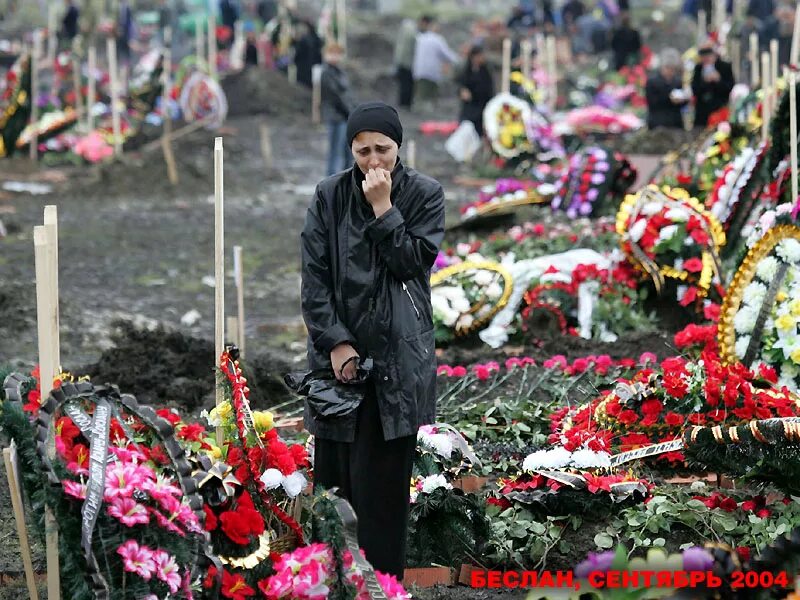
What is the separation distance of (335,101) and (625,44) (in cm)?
1236

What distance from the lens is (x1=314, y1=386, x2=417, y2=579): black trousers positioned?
16.2 ft

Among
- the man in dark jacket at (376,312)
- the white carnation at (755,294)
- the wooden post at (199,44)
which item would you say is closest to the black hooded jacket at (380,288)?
the man in dark jacket at (376,312)

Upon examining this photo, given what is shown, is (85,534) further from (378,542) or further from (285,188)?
(285,188)

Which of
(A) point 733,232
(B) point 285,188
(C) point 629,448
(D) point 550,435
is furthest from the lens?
(B) point 285,188

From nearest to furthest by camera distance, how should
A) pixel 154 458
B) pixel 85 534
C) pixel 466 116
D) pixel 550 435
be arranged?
1. pixel 85 534
2. pixel 154 458
3. pixel 550 435
4. pixel 466 116

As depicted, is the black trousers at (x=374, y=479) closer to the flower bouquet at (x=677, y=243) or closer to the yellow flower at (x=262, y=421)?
the yellow flower at (x=262, y=421)

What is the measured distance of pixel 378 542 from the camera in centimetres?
504

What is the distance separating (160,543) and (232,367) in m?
0.96

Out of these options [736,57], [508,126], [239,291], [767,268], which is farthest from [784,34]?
[239,291]

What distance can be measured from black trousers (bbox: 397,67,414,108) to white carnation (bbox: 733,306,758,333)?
60.9ft

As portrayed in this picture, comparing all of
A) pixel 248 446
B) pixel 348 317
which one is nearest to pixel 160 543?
pixel 248 446

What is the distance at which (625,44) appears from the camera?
27.4m

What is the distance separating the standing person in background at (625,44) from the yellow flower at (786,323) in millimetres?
20848

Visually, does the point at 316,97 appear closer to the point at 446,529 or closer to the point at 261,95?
the point at 261,95
